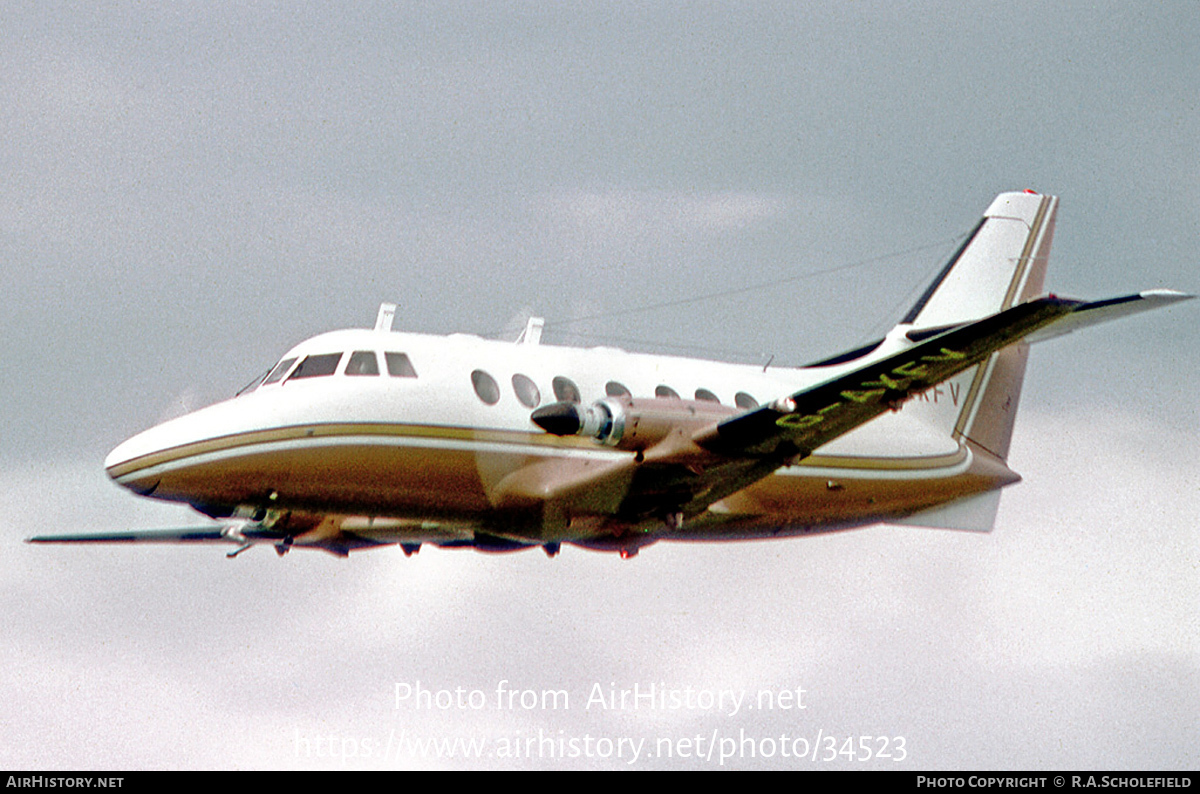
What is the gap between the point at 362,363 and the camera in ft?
60.5

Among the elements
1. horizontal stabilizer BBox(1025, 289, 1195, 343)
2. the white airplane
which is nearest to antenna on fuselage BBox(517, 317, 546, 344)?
the white airplane

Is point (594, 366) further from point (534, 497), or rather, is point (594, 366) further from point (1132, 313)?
point (1132, 313)

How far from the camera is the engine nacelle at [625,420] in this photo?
17.2 m

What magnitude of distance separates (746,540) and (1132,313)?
747 centimetres

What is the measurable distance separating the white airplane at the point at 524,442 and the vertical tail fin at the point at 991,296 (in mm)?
3331

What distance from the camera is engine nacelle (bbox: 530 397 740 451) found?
17.2 m

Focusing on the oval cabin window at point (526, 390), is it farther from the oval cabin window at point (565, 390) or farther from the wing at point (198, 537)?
the wing at point (198, 537)

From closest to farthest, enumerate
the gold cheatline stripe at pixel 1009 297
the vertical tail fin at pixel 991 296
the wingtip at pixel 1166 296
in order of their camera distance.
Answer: the wingtip at pixel 1166 296, the gold cheatline stripe at pixel 1009 297, the vertical tail fin at pixel 991 296

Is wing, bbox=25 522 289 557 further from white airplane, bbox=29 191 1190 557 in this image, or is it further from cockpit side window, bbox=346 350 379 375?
cockpit side window, bbox=346 350 379 375

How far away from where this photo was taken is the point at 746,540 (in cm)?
2220

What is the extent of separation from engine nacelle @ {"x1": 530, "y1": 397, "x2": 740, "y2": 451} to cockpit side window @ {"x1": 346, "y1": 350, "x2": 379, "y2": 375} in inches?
86.9

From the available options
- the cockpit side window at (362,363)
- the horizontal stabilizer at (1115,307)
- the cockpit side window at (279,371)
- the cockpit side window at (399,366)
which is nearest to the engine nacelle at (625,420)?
the cockpit side window at (399,366)
